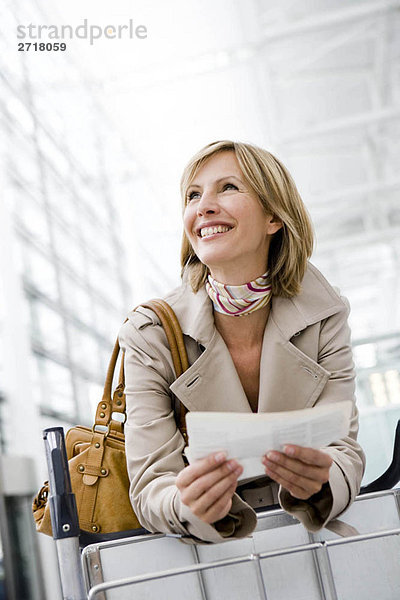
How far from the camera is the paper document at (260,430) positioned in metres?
1.14

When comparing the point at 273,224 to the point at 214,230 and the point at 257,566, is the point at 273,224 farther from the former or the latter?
the point at 257,566

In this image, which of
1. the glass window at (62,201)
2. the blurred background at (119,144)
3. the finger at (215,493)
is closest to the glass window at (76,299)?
the blurred background at (119,144)

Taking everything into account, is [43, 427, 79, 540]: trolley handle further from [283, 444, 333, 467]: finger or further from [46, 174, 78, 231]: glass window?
[46, 174, 78, 231]: glass window

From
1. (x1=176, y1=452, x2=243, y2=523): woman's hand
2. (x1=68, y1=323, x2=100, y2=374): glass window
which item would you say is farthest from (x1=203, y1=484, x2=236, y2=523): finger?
(x1=68, y1=323, x2=100, y2=374): glass window

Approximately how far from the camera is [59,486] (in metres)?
1.36

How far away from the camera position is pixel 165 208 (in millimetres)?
17016

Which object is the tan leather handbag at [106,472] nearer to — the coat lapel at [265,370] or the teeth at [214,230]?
the coat lapel at [265,370]

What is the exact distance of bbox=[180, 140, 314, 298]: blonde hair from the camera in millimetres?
1902

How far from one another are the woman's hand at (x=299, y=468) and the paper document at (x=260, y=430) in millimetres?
34

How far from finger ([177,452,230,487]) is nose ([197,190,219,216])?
78 cm

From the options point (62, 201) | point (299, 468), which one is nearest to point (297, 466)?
point (299, 468)

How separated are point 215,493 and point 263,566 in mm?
317

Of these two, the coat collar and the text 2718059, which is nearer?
the coat collar

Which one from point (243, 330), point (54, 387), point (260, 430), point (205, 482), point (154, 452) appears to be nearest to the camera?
point (260, 430)
